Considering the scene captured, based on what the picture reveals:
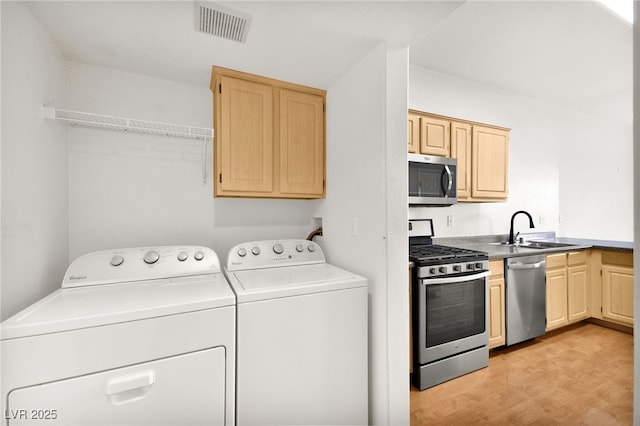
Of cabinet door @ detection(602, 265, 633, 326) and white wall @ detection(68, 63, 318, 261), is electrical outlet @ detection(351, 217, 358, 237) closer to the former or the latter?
white wall @ detection(68, 63, 318, 261)

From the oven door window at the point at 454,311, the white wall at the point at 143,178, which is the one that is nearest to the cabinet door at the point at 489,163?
the oven door window at the point at 454,311

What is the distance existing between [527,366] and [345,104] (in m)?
2.58

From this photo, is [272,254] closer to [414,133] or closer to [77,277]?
[77,277]

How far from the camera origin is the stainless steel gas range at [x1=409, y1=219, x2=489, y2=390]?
1990mm

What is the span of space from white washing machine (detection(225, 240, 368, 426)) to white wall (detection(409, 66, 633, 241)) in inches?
65.6

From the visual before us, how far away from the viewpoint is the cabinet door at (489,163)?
2.80 m

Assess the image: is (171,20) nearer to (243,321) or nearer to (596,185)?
(243,321)

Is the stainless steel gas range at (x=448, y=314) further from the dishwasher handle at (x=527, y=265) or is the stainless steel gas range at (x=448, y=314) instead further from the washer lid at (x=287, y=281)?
the washer lid at (x=287, y=281)

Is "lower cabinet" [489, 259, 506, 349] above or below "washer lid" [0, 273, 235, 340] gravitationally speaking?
below

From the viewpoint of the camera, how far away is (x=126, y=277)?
145cm

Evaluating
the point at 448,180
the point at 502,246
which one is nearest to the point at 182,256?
the point at 448,180

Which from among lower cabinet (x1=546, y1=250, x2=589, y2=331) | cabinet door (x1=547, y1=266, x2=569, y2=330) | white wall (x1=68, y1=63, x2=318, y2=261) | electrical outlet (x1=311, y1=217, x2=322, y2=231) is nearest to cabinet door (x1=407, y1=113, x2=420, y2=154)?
electrical outlet (x1=311, y1=217, x2=322, y2=231)

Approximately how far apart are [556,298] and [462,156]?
1740 millimetres

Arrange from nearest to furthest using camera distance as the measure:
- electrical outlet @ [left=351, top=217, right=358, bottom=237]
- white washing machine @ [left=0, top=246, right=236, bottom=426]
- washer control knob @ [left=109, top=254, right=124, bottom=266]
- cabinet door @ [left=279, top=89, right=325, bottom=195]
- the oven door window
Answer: white washing machine @ [left=0, top=246, right=236, bottom=426] → washer control knob @ [left=109, top=254, right=124, bottom=266] → electrical outlet @ [left=351, top=217, right=358, bottom=237] → cabinet door @ [left=279, top=89, right=325, bottom=195] → the oven door window
